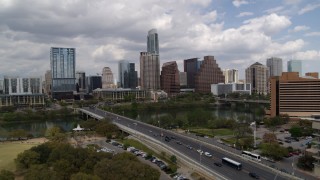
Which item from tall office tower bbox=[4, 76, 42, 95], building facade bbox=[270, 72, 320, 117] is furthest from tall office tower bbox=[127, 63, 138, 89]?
building facade bbox=[270, 72, 320, 117]

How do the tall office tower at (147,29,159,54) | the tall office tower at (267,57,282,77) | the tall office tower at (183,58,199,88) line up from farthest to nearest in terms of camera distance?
the tall office tower at (147,29,159,54), the tall office tower at (267,57,282,77), the tall office tower at (183,58,199,88)

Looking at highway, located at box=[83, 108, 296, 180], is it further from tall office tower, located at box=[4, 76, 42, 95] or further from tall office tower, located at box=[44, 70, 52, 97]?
tall office tower, located at box=[44, 70, 52, 97]

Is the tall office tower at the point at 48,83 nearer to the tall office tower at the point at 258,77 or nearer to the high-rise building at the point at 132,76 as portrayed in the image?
the high-rise building at the point at 132,76

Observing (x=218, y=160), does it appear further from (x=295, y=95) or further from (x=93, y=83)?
(x=93, y=83)

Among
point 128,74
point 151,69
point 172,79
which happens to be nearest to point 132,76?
point 128,74

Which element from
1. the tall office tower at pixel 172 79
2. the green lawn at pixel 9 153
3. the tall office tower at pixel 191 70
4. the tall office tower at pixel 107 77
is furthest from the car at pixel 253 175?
the tall office tower at pixel 107 77

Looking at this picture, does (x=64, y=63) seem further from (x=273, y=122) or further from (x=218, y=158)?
(x=218, y=158)

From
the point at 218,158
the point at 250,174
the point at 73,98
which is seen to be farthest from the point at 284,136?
the point at 73,98
